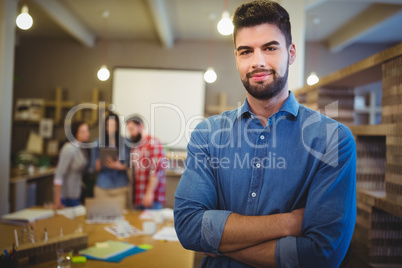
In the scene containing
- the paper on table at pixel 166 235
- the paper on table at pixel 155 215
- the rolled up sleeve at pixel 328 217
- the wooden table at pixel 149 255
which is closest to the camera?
the rolled up sleeve at pixel 328 217

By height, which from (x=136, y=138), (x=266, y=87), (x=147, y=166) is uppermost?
(x=266, y=87)

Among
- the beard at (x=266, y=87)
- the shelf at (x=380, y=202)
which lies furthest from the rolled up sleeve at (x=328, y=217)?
the shelf at (x=380, y=202)

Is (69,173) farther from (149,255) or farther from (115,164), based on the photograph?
(149,255)

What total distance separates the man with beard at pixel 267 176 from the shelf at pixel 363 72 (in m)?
0.46

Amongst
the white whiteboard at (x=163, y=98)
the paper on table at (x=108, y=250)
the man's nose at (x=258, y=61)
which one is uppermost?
the white whiteboard at (x=163, y=98)

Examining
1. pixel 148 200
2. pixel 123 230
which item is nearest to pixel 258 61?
pixel 123 230

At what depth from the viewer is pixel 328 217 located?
100cm

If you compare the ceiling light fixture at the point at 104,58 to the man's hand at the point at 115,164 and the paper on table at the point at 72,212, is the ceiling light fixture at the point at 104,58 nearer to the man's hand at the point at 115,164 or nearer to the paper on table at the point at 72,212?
the man's hand at the point at 115,164

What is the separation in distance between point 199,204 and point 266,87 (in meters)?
0.49

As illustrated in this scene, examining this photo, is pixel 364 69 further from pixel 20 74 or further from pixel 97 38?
pixel 20 74

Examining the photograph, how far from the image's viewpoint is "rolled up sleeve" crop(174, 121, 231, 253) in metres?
1.06

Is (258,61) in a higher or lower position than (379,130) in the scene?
higher

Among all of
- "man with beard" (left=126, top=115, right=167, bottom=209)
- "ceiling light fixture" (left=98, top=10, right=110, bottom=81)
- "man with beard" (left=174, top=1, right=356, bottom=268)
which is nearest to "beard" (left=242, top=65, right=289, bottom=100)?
"man with beard" (left=174, top=1, right=356, bottom=268)

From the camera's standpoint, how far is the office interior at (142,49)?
4746 mm
